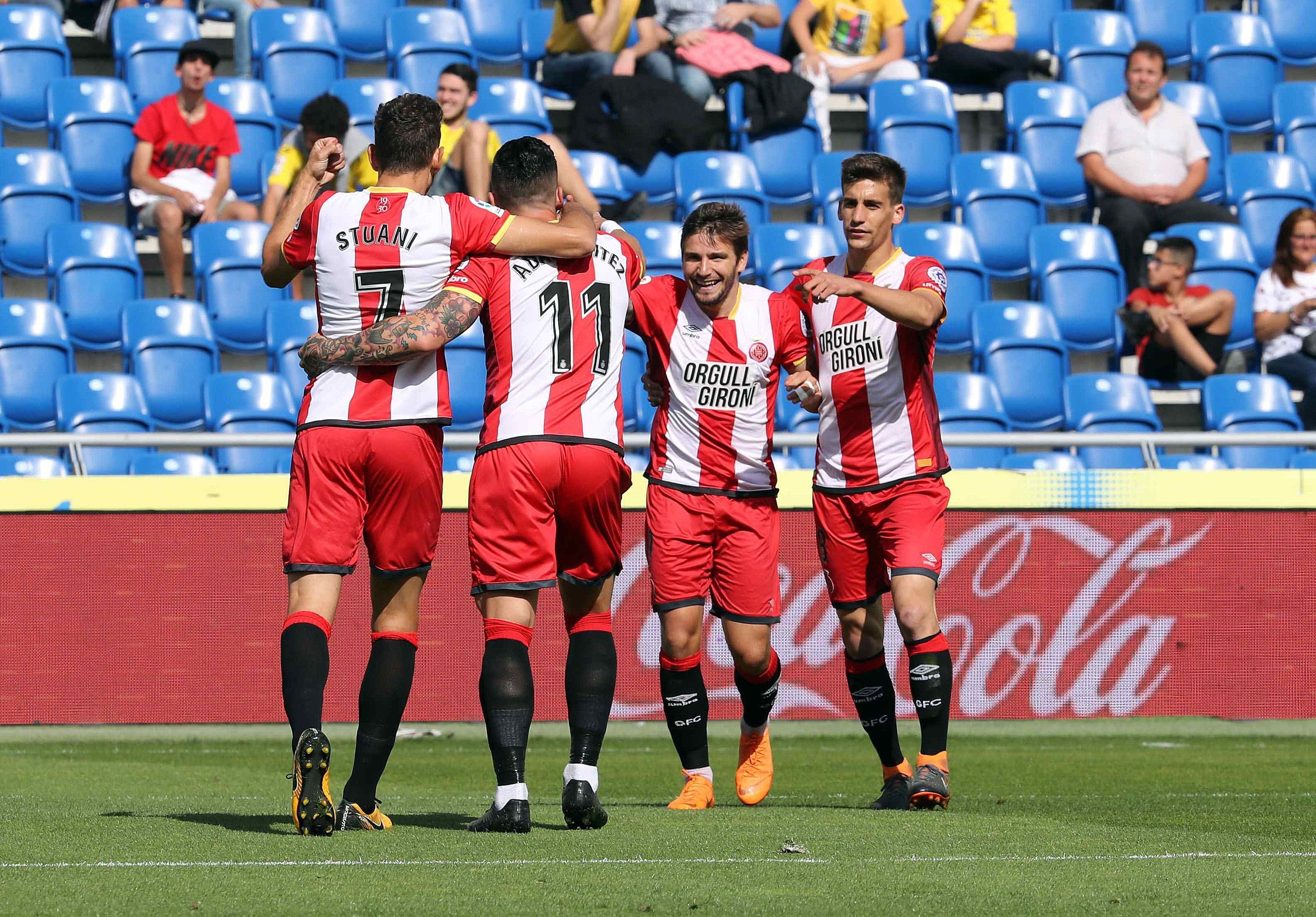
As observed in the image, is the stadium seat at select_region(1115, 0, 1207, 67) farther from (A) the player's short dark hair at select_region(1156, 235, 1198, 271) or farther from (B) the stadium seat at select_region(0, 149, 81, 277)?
(B) the stadium seat at select_region(0, 149, 81, 277)

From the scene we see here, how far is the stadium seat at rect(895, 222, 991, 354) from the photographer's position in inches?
485

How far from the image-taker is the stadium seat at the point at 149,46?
13.5 metres

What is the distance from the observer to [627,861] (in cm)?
448

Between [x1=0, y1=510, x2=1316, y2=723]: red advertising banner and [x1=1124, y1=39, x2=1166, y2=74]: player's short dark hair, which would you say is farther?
[x1=1124, y1=39, x2=1166, y2=74]: player's short dark hair

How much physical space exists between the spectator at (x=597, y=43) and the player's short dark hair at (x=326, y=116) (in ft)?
8.60

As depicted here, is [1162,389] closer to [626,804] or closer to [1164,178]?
[1164,178]

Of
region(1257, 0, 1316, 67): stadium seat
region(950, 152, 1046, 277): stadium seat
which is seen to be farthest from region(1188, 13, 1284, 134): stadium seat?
region(950, 152, 1046, 277): stadium seat

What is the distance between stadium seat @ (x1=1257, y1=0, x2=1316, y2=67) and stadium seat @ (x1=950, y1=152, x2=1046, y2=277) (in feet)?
12.1

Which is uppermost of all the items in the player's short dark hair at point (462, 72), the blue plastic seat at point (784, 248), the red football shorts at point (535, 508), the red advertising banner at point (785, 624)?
the player's short dark hair at point (462, 72)

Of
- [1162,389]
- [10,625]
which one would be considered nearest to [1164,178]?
[1162,389]

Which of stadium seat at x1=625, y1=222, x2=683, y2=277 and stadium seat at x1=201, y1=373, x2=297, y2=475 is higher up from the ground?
stadium seat at x1=625, y1=222, x2=683, y2=277

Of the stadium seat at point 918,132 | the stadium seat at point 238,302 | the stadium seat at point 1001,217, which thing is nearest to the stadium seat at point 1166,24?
the stadium seat at point 918,132

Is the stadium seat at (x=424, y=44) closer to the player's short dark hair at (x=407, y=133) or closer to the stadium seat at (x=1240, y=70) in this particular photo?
the stadium seat at (x=1240, y=70)

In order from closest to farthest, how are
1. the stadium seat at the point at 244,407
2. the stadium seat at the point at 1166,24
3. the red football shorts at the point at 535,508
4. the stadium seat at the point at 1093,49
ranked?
the red football shorts at the point at 535,508 → the stadium seat at the point at 244,407 → the stadium seat at the point at 1093,49 → the stadium seat at the point at 1166,24
